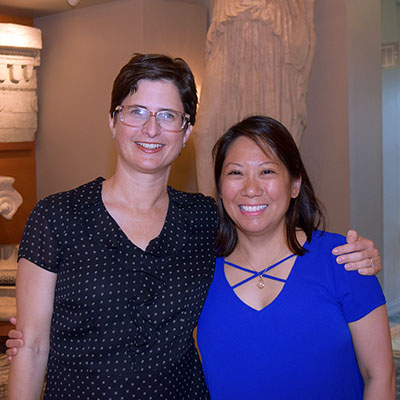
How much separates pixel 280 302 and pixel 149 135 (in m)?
0.61

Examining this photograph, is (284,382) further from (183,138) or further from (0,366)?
(0,366)

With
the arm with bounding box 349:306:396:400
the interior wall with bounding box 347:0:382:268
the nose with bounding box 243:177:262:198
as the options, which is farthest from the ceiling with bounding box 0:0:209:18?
the arm with bounding box 349:306:396:400

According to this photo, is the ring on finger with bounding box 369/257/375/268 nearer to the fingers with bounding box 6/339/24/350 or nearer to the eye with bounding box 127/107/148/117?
the eye with bounding box 127/107/148/117

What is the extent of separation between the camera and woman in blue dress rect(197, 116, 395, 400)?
6.15 ft

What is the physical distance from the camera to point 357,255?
6.32 feet

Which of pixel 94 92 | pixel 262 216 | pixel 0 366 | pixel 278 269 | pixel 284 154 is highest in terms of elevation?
pixel 94 92

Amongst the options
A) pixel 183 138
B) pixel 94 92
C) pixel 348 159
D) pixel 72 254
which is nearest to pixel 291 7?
pixel 348 159

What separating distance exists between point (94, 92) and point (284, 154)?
407cm

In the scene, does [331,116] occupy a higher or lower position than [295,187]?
higher

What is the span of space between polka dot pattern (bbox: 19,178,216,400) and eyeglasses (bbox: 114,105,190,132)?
0.85 ft

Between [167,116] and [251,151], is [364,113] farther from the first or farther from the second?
[167,116]

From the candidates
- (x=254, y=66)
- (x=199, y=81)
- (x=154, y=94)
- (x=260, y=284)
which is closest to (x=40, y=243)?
(x=154, y=94)

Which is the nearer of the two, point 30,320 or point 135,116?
point 30,320

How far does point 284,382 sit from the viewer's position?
1896 millimetres
